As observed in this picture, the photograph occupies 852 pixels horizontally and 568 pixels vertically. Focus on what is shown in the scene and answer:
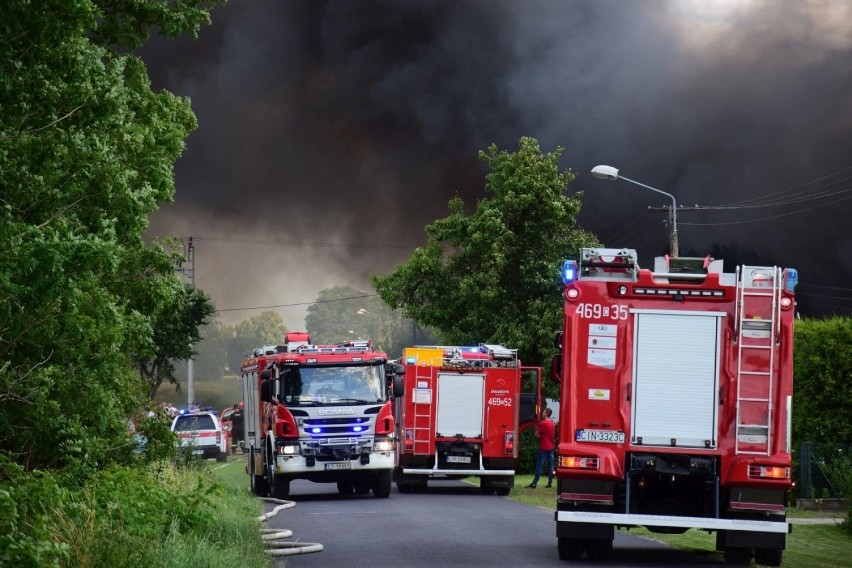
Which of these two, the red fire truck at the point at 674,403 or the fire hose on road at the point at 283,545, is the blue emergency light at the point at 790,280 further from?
the fire hose on road at the point at 283,545

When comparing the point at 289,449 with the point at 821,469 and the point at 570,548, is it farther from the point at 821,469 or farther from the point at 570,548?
the point at 570,548

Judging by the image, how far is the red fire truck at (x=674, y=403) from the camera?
15.1m

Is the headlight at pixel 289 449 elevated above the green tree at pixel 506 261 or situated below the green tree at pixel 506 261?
below

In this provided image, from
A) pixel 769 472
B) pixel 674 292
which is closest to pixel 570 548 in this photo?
pixel 769 472

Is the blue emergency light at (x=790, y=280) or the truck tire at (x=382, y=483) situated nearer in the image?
the blue emergency light at (x=790, y=280)

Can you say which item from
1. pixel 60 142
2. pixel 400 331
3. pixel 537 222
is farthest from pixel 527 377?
pixel 400 331

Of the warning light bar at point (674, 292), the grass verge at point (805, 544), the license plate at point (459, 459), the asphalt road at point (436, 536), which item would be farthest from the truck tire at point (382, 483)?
the warning light bar at point (674, 292)

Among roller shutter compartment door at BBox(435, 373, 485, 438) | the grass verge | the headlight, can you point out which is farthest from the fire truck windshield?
the grass verge

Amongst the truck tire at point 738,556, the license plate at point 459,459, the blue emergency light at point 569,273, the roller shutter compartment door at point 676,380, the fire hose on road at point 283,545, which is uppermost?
the blue emergency light at point 569,273

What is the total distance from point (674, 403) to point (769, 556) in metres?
1.96

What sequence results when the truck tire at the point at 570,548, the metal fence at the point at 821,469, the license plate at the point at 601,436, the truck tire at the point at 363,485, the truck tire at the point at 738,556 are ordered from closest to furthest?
1. the license plate at the point at 601,436
2. the truck tire at the point at 570,548
3. the truck tire at the point at 738,556
4. the metal fence at the point at 821,469
5. the truck tire at the point at 363,485

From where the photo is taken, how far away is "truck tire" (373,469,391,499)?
93.0ft

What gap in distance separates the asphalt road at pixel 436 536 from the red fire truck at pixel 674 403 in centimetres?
72

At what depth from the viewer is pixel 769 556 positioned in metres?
15.5
